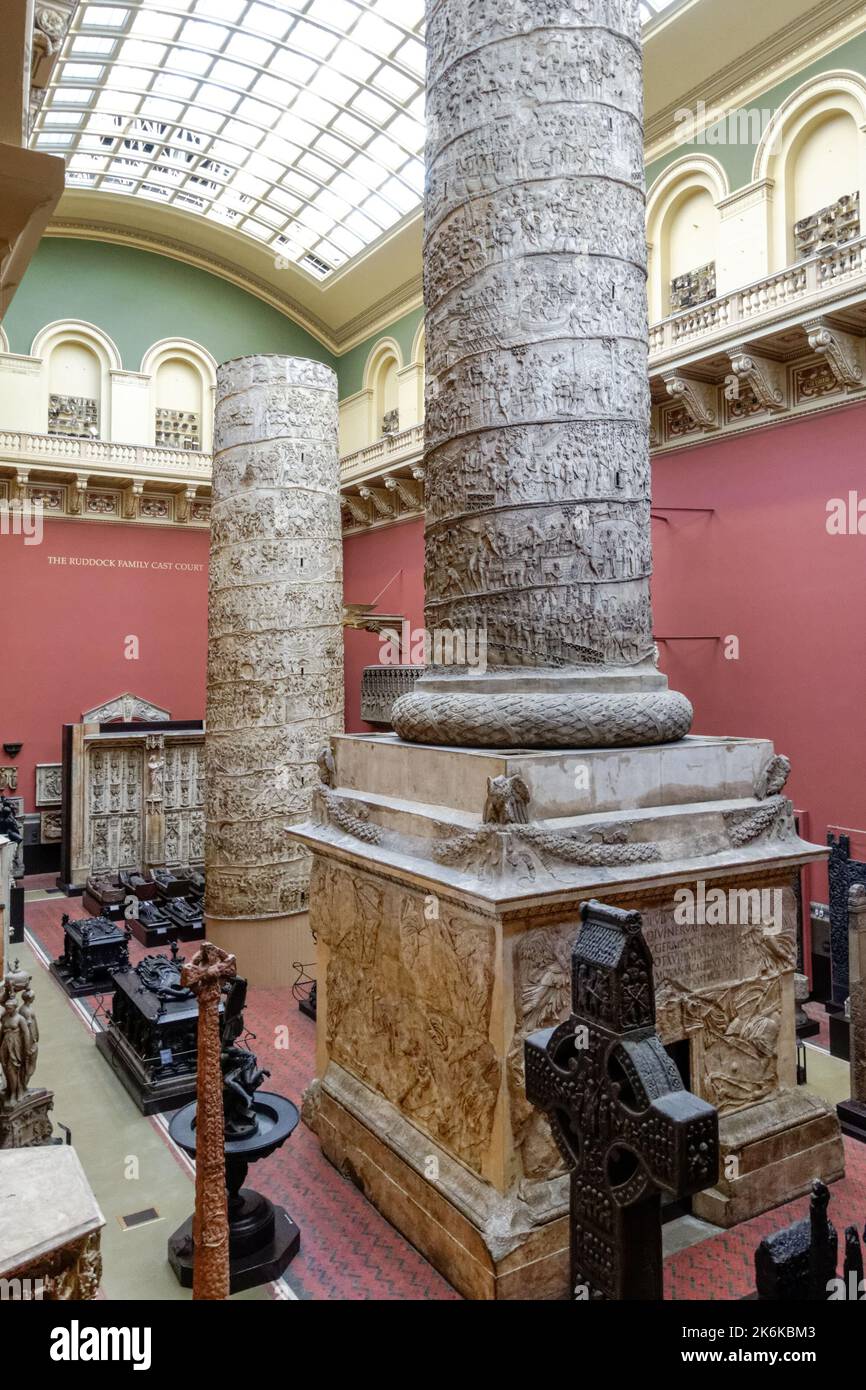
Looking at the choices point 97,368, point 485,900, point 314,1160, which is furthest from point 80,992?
point 97,368

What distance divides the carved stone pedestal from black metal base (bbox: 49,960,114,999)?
15.2ft

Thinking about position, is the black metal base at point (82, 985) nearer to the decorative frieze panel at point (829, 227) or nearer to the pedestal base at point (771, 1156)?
the pedestal base at point (771, 1156)

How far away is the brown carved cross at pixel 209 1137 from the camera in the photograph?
3516 millimetres

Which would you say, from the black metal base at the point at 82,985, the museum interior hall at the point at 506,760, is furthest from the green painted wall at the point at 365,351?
the black metal base at the point at 82,985

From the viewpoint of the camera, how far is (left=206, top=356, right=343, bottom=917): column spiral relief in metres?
9.95

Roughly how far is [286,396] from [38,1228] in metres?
8.71

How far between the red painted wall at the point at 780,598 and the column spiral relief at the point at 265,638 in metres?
4.18

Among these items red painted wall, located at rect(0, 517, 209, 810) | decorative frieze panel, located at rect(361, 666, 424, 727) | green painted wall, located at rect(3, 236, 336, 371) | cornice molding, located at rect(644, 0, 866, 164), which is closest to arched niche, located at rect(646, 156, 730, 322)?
cornice molding, located at rect(644, 0, 866, 164)

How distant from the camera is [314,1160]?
5801 millimetres

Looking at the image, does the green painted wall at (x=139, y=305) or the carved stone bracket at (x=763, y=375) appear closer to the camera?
the carved stone bracket at (x=763, y=375)

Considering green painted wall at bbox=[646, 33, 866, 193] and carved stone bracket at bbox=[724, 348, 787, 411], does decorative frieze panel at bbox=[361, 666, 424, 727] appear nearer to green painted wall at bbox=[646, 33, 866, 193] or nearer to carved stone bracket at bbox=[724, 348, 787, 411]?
carved stone bracket at bbox=[724, 348, 787, 411]

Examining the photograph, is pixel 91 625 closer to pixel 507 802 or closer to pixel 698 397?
pixel 698 397

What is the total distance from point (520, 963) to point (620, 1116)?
218 centimetres
